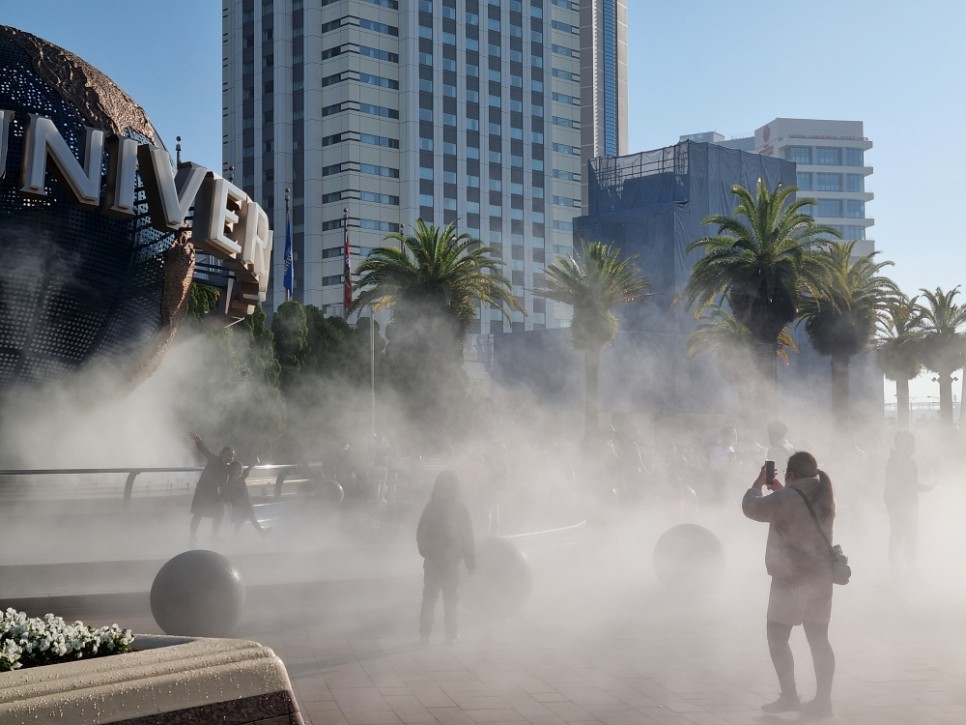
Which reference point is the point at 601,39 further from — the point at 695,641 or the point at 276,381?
the point at 695,641

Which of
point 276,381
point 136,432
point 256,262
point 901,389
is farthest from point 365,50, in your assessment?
point 256,262

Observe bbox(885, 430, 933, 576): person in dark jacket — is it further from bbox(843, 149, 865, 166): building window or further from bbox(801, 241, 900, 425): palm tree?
bbox(843, 149, 865, 166): building window

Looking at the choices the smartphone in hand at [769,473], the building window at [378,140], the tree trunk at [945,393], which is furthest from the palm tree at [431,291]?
the building window at [378,140]

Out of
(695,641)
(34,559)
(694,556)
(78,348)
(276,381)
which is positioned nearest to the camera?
(695,641)

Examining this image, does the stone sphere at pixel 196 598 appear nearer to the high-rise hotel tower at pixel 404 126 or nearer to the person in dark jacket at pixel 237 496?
the person in dark jacket at pixel 237 496

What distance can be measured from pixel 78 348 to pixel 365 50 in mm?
76931

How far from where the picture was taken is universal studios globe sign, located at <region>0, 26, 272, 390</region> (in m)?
12.0

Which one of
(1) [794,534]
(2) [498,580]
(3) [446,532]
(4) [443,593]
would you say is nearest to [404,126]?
(2) [498,580]

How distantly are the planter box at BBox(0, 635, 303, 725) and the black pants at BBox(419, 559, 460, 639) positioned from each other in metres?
3.65

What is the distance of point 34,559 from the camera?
36.1 feet

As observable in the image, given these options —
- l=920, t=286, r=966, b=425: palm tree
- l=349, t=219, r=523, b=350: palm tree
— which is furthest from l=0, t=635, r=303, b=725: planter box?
l=920, t=286, r=966, b=425: palm tree

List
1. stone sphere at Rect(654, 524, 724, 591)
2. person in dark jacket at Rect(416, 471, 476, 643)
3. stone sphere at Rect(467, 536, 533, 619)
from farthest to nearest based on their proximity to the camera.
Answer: stone sphere at Rect(654, 524, 724, 591) → stone sphere at Rect(467, 536, 533, 619) → person in dark jacket at Rect(416, 471, 476, 643)

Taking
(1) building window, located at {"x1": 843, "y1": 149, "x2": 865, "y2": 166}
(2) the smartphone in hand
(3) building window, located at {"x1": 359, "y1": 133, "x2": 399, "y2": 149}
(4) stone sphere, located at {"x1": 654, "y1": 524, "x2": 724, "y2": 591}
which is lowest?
(4) stone sphere, located at {"x1": 654, "y1": 524, "x2": 724, "y2": 591}

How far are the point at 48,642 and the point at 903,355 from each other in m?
60.4
